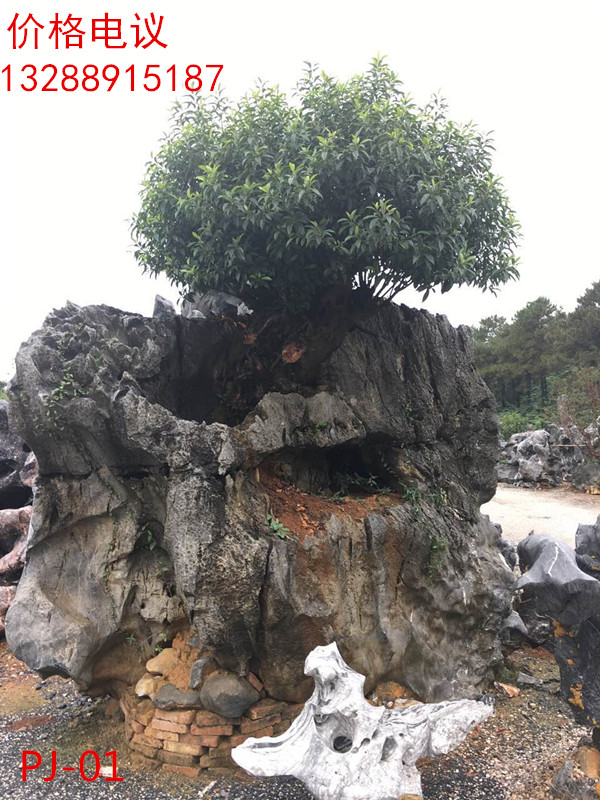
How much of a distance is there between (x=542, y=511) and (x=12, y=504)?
48.9ft

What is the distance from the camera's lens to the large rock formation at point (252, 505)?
5.23 m

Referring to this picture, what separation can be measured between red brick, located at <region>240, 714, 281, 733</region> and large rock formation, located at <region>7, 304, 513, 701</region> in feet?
0.76

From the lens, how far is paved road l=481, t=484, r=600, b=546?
14953 millimetres

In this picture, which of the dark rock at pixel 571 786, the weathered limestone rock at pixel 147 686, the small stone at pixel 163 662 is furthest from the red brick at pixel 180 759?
the dark rock at pixel 571 786

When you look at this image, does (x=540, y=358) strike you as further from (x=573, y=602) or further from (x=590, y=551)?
(x=573, y=602)

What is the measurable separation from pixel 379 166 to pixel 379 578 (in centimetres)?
417

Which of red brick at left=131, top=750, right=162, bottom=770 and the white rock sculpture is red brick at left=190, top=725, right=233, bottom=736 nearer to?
red brick at left=131, top=750, right=162, bottom=770

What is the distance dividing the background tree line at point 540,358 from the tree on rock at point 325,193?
25.0 meters

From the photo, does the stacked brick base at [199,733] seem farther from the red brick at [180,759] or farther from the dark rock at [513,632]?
the dark rock at [513,632]

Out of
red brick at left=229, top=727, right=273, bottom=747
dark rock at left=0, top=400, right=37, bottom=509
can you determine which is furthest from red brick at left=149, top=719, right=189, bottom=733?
dark rock at left=0, top=400, right=37, bottom=509

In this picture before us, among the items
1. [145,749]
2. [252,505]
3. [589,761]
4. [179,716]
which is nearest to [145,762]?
[145,749]

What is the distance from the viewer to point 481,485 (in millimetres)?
7699

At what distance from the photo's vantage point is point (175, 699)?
530 centimetres

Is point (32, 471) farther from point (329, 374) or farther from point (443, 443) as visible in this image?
point (443, 443)
